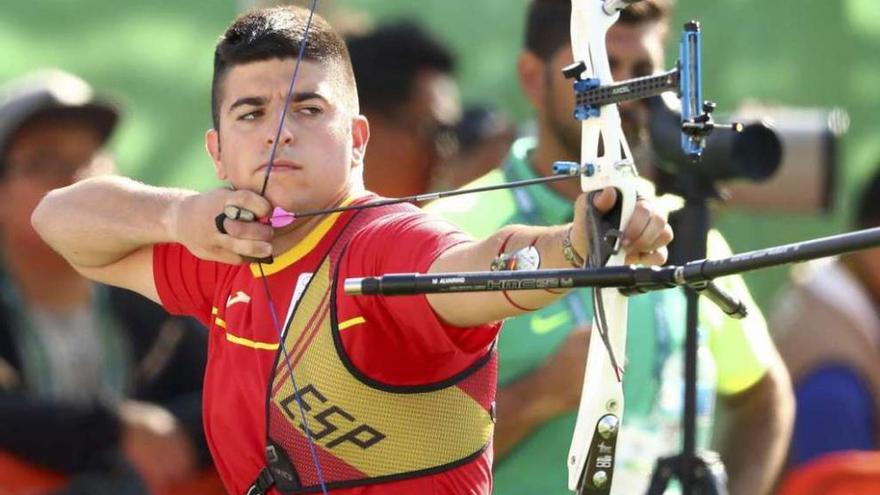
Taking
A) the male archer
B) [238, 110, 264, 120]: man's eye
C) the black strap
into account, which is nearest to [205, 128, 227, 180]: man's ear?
the male archer

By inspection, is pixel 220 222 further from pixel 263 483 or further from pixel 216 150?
pixel 263 483

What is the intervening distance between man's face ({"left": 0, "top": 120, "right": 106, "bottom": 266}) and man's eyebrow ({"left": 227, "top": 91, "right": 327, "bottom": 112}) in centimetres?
176

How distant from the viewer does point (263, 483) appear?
10.5ft

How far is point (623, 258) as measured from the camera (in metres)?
2.77

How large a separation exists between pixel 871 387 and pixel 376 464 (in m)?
2.43

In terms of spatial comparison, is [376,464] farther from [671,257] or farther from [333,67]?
[671,257]

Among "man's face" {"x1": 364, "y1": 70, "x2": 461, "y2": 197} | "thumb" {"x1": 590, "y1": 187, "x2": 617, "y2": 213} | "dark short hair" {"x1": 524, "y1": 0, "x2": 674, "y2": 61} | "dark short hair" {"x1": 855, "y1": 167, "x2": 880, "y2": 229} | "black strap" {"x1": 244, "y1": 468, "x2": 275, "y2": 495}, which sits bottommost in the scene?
"black strap" {"x1": 244, "y1": 468, "x2": 275, "y2": 495}

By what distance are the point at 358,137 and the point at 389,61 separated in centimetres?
239

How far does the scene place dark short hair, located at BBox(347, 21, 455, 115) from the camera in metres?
5.73

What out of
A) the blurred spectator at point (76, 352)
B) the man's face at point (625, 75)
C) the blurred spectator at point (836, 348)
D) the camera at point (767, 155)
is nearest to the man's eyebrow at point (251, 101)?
the camera at point (767, 155)

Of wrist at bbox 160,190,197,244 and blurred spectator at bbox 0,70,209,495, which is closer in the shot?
wrist at bbox 160,190,197,244

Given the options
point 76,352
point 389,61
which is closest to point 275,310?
point 76,352

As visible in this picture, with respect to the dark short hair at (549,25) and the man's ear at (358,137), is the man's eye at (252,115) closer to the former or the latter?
the man's ear at (358,137)

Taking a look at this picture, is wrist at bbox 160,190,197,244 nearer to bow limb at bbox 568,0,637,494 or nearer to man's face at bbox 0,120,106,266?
bow limb at bbox 568,0,637,494
